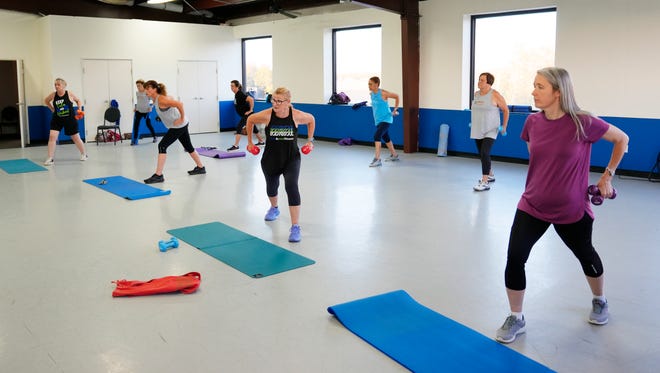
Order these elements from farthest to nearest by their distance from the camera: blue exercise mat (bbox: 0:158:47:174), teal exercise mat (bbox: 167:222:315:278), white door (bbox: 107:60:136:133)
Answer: white door (bbox: 107:60:136:133) → blue exercise mat (bbox: 0:158:47:174) → teal exercise mat (bbox: 167:222:315:278)

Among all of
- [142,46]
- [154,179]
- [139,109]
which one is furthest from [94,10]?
[154,179]

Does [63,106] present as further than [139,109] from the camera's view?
No

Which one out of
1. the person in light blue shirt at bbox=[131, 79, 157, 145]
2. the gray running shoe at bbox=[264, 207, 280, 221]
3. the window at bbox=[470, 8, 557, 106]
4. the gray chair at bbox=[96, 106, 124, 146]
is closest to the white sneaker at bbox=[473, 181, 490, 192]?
the gray running shoe at bbox=[264, 207, 280, 221]

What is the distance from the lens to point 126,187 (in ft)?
26.1

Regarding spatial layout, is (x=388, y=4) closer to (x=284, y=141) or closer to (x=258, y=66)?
(x=258, y=66)

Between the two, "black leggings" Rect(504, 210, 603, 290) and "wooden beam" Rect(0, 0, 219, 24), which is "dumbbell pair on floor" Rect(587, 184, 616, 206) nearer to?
"black leggings" Rect(504, 210, 603, 290)

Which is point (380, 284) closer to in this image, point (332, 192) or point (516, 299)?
point (516, 299)

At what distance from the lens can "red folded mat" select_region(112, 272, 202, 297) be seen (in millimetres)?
4059

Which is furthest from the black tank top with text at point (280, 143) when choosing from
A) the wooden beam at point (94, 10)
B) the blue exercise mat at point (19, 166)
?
the wooden beam at point (94, 10)

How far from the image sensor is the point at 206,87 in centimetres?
1577

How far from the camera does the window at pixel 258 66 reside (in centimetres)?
1585

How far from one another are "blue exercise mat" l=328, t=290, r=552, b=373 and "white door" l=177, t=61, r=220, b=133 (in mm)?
12411

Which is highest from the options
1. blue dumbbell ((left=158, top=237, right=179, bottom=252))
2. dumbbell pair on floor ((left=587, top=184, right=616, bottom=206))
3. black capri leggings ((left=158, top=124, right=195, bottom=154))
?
black capri leggings ((left=158, top=124, right=195, bottom=154))

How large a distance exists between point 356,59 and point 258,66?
3.84 m
